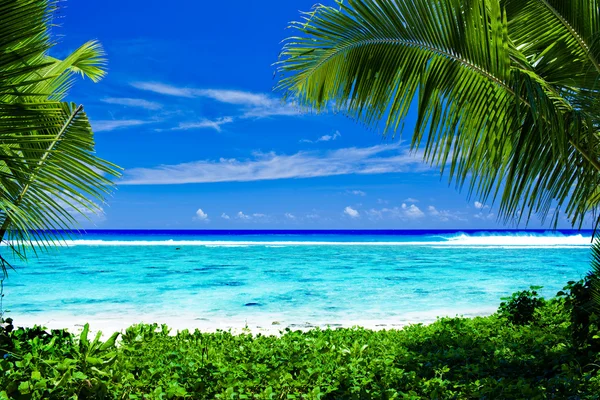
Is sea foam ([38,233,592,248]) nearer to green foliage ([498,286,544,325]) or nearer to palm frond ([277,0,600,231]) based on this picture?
green foliage ([498,286,544,325])

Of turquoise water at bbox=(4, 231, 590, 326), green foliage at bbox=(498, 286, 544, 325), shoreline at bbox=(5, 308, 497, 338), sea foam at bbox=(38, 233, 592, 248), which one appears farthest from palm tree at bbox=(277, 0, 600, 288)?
sea foam at bbox=(38, 233, 592, 248)

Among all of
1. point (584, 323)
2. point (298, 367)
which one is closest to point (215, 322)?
point (298, 367)

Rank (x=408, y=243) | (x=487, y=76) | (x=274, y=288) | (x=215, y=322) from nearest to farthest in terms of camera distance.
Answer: (x=487, y=76)
(x=215, y=322)
(x=274, y=288)
(x=408, y=243)

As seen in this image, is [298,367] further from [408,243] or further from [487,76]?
[408,243]

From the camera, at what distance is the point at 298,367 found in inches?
172

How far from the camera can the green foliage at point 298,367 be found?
351cm

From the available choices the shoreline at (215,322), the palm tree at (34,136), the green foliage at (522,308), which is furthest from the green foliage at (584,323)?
the shoreline at (215,322)

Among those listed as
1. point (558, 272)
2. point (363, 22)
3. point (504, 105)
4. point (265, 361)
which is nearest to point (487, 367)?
point (265, 361)

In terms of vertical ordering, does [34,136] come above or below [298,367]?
above

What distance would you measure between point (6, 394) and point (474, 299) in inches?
564

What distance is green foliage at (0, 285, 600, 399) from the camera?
351 centimetres

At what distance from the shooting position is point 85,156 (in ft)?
10.5

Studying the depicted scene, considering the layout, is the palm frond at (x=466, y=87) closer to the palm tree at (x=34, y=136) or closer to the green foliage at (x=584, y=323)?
the green foliage at (x=584, y=323)

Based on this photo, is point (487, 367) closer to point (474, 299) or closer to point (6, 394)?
point (6, 394)
